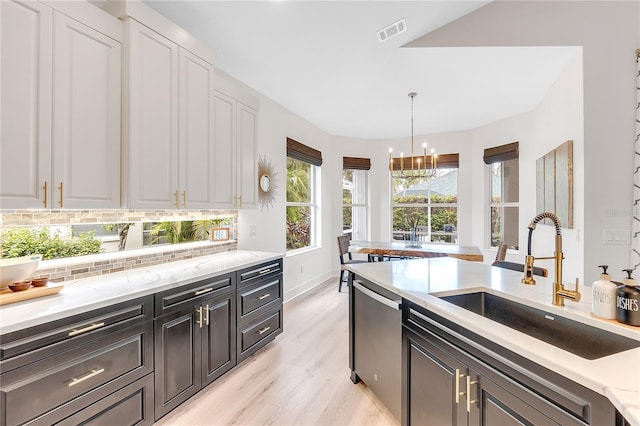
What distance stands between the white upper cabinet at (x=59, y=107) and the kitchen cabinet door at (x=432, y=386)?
2.08 meters

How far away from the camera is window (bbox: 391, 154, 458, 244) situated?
5.63 m

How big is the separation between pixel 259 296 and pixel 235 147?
1461 millimetres

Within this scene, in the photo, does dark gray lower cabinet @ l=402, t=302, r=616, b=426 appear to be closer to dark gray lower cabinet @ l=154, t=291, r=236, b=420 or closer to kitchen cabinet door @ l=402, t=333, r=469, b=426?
kitchen cabinet door @ l=402, t=333, r=469, b=426

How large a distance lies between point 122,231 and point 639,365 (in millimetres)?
2907

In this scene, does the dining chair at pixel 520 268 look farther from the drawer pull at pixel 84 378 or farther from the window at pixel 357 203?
the window at pixel 357 203

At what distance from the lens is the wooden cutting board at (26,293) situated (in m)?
1.47

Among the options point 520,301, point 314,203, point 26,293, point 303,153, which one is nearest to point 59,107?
point 26,293

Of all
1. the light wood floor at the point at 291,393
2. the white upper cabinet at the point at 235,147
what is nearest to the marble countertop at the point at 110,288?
the white upper cabinet at the point at 235,147

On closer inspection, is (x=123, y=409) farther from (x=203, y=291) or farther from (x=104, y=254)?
(x=104, y=254)

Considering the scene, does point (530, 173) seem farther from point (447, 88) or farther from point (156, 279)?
point (156, 279)

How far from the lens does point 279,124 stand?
425cm

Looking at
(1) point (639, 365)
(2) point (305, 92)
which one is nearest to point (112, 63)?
(2) point (305, 92)

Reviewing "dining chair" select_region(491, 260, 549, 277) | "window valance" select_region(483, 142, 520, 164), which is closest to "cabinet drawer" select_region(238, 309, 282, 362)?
"dining chair" select_region(491, 260, 549, 277)

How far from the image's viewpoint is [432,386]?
1.47m
